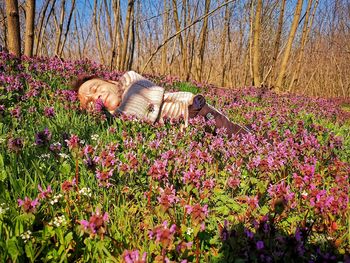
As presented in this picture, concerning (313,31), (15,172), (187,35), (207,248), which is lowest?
(207,248)

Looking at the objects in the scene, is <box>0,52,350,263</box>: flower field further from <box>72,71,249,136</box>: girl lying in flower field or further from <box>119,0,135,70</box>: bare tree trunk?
<box>119,0,135,70</box>: bare tree trunk

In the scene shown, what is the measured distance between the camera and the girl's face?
16.6 feet

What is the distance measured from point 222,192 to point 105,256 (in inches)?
51.2

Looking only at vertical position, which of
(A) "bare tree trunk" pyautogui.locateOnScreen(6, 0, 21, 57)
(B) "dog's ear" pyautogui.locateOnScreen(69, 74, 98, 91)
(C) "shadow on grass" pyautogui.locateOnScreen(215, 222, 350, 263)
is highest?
(A) "bare tree trunk" pyautogui.locateOnScreen(6, 0, 21, 57)

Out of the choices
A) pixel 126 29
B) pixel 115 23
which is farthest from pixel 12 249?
pixel 115 23

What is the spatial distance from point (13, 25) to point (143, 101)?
4080mm

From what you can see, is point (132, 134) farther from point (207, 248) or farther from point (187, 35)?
point (187, 35)

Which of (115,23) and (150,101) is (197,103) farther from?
(115,23)

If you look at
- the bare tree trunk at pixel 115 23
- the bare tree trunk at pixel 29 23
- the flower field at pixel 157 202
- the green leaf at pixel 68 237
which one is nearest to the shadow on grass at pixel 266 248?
the flower field at pixel 157 202

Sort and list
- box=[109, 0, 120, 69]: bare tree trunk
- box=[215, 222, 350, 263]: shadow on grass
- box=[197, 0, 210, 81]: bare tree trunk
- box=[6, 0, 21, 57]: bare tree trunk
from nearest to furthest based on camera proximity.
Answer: box=[215, 222, 350, 263]: shadow on grass, box=[6, 0, 21, 57]: bare tree trunk, box=[109, 0, 120, 69]: bare tree trunk, box=[197, 0, 210, 81]: bare tree trunk

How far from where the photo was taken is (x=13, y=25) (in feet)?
22.9

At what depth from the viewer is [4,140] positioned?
2.82 m

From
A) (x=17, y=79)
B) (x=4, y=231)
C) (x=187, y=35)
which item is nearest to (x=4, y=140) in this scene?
(x=4, y=231)

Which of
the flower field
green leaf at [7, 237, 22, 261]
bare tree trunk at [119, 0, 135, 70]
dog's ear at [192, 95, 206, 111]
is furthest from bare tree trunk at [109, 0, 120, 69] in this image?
green leaf at [7, 237, 22, 261]
